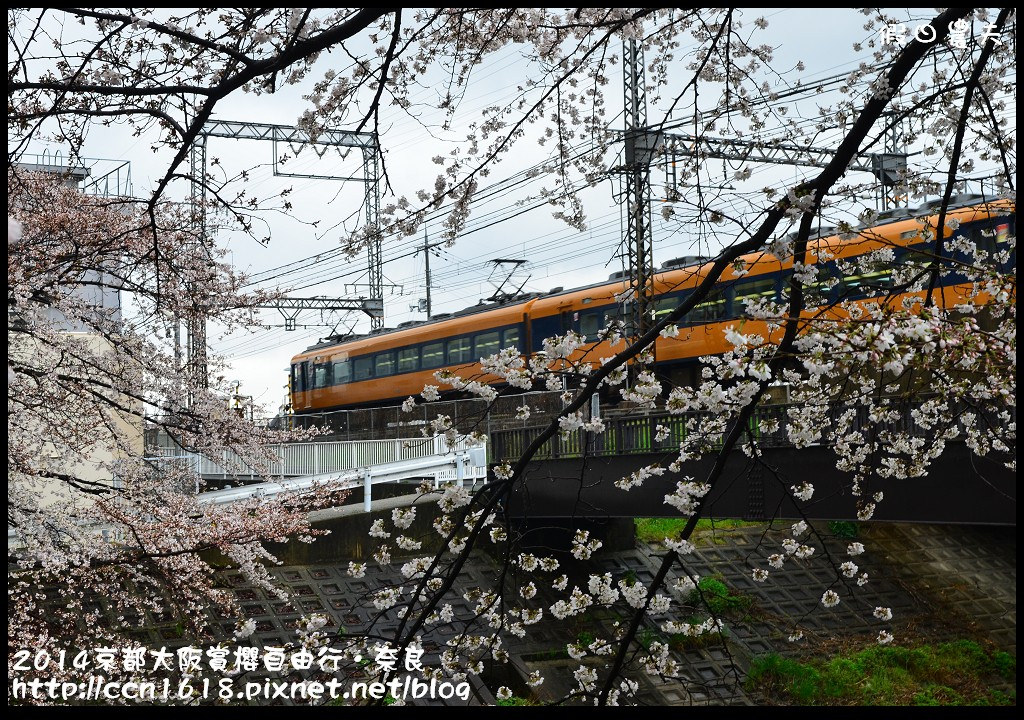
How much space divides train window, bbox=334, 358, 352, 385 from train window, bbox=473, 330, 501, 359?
19.4 feet

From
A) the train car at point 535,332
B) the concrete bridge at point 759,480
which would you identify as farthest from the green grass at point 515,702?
the train car at point 535,332

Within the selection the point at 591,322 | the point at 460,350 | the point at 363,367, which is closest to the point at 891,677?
the point at 591,322

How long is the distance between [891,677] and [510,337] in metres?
10.7

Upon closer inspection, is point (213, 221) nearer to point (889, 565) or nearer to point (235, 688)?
point (235, 688)

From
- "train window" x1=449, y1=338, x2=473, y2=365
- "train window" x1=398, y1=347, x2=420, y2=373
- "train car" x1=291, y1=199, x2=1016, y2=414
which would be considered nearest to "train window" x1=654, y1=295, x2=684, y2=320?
"train car" x1=291, y1=199, x2=1016, y2=414

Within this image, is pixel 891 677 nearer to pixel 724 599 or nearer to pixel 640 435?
pixel 724 599

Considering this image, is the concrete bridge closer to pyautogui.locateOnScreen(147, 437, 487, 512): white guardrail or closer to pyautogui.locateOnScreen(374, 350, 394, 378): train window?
pyautogui.locateOnScreen(147, 437, 487, 512): white guardrail

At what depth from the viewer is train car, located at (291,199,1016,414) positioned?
14969 mm

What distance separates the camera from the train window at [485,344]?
22.5 metres

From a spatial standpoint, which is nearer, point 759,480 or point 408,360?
point 759,480

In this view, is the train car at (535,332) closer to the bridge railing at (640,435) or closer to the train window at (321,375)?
the train window at (321,375)

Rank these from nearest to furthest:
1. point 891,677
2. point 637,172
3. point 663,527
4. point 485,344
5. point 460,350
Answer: point 637,172 < point 891,677 < point 663,527 < point 485,344 < point 460,350

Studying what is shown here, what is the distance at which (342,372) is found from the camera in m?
27.8
